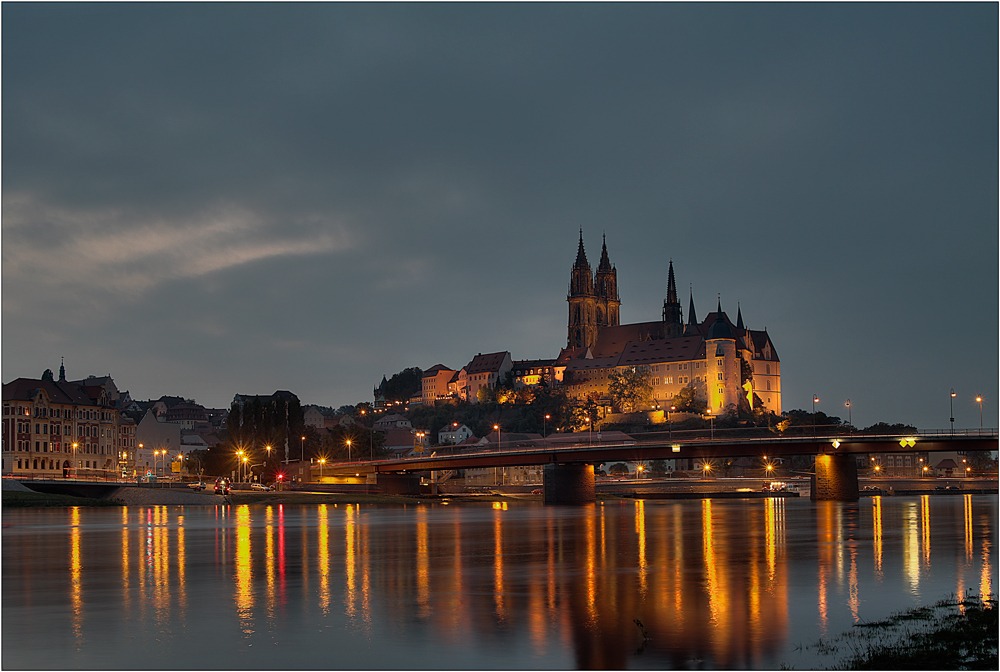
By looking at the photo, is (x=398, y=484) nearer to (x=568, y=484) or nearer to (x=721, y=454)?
(x=568, y=484)

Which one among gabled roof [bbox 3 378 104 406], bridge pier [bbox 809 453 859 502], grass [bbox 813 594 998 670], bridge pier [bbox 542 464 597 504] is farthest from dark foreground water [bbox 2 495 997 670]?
gabled roof [bbox 3 378 104 406]

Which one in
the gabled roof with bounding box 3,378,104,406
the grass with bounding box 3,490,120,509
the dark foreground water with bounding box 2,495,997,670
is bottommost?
the grass with bounding box 3,490,120,509

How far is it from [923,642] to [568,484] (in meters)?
100

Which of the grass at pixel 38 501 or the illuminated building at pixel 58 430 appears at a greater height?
the illuminated building at pixel 58 430

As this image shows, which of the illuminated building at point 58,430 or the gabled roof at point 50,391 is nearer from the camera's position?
the illuminated building at point 58,430

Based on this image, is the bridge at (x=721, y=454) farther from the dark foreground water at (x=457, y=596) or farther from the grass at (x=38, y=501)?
the dark foreground water at (x=457, y=596)

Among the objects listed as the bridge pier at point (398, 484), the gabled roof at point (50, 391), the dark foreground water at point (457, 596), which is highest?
the gabled roof at point (50, 391)

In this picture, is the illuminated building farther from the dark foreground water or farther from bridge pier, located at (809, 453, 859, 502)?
the dark foreground water

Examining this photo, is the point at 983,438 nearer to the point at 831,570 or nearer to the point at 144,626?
the point at 831,570

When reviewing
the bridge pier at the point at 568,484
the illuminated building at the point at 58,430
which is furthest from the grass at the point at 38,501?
the bridge pier at the point at 568,484

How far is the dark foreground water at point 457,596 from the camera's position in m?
18.7

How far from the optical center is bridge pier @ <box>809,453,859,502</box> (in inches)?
4579

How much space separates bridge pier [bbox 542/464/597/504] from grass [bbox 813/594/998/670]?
94872 mm

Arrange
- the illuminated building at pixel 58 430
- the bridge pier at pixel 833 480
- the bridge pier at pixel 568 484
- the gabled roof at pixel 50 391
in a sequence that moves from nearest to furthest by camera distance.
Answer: the bridge pier at pixel 833 480
the bridge pier at pixel 568 484
the illuminated building at pixel 58 430
the gabled roof at pixel 50 391
